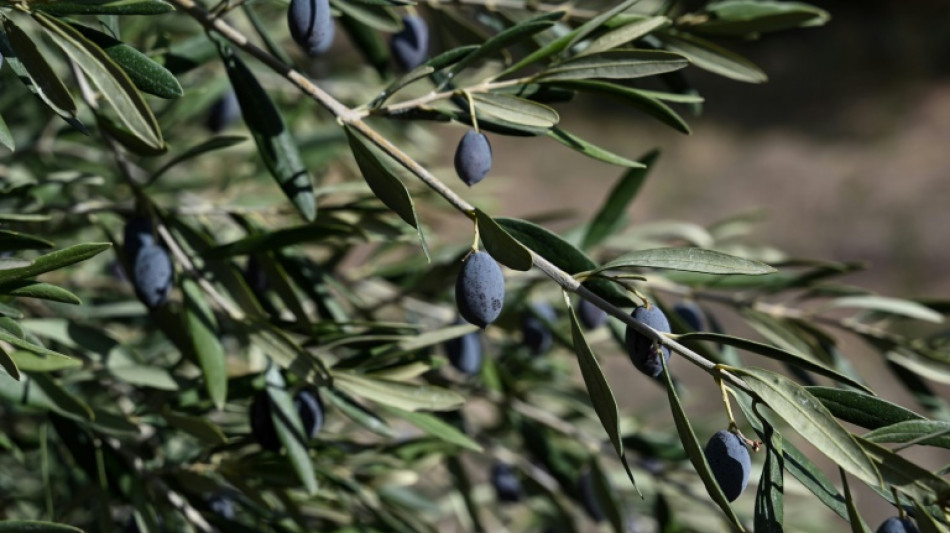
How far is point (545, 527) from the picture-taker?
1323mm

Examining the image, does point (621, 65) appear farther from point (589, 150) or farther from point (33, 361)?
point (33, 361)

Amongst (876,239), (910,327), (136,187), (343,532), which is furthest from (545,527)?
(876,239)

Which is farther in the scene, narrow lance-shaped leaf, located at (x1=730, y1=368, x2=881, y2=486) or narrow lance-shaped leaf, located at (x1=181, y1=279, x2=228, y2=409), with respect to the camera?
narrow lance-shaped leaf, located at (x1=181, y1=279, x2=228, y2=409)

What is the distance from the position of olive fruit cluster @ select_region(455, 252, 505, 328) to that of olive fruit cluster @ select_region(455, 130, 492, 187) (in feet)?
0.22

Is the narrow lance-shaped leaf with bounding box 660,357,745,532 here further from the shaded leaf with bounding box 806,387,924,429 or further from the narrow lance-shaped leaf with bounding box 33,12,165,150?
the narrow lance-shaped leaf with bounding box 33,12,165,150

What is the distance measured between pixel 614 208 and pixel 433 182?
435 millimetres

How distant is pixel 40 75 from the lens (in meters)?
0.56

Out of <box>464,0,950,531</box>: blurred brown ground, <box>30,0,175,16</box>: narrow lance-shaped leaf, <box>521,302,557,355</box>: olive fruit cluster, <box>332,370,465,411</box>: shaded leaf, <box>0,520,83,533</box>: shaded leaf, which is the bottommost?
<box>464,0,950,531</box>: blurred brown ground

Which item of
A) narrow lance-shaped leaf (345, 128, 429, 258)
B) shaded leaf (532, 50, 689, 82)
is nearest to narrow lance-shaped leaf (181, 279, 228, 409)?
narrow lance-shaped leaf (345, 128, 429, 258)

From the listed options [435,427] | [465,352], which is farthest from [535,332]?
[435,427]

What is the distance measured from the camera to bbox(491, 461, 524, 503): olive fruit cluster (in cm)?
119

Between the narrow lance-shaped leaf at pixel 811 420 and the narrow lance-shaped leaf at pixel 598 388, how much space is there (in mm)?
64

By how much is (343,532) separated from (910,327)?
13.8ft

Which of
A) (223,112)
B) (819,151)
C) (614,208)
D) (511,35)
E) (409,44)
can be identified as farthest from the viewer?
(819,151)
